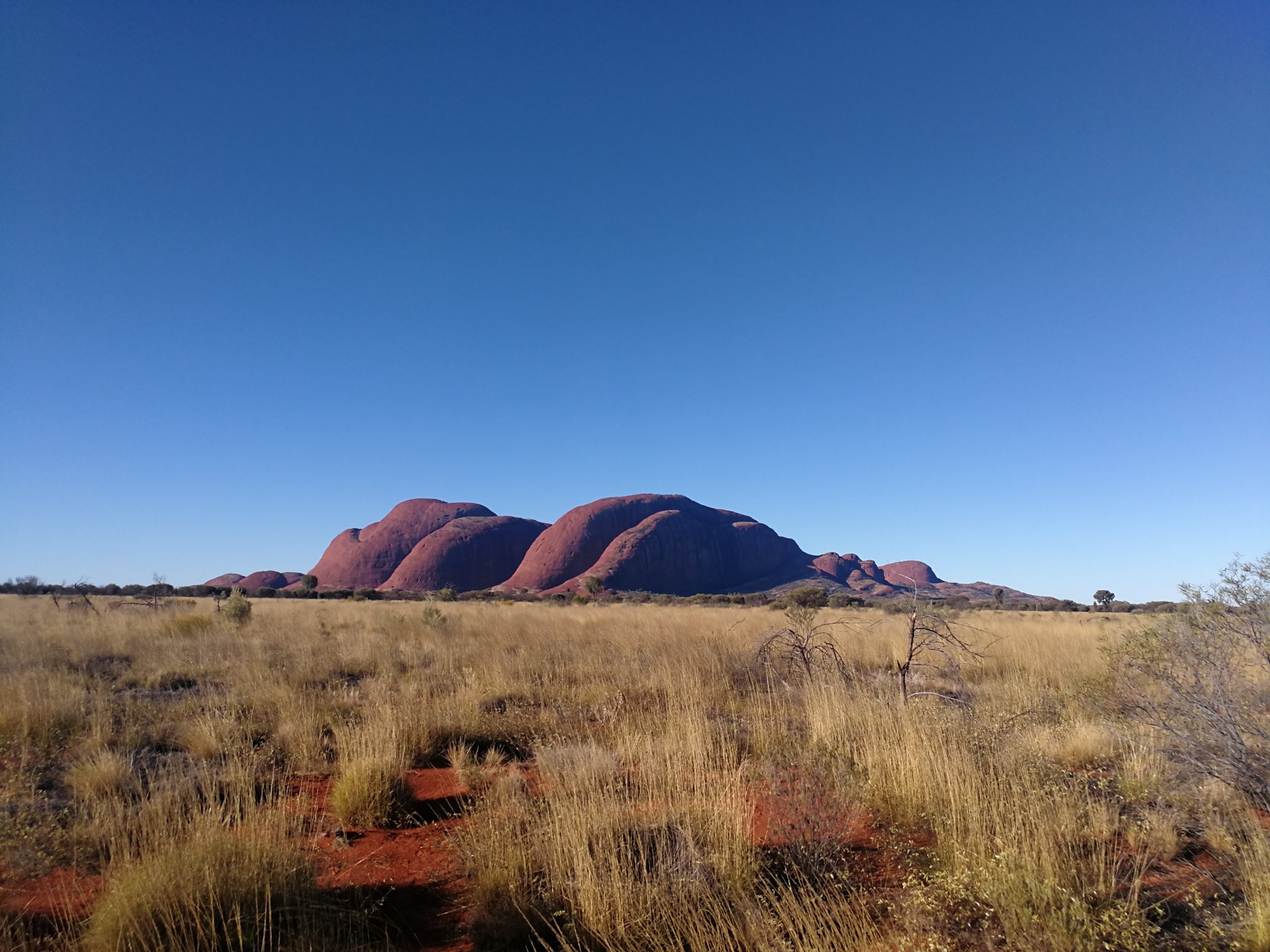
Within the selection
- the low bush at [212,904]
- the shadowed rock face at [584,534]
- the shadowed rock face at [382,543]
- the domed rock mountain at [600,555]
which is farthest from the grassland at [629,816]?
the shadowed rock face at [382,543]

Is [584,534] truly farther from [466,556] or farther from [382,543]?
[382,543]

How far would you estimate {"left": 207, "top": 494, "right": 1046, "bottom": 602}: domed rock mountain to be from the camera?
7975cm

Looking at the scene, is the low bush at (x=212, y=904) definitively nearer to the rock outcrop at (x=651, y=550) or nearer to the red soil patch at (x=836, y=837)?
the red soil patch at (x=836, y=837)

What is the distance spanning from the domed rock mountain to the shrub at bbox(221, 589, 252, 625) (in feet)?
168

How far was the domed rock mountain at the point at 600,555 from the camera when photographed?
79750 mm

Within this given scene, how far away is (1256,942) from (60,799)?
282 inches

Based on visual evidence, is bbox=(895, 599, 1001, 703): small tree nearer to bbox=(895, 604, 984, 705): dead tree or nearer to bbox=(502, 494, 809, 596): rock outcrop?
bbox=(895, 604, 984, 705): dead tree

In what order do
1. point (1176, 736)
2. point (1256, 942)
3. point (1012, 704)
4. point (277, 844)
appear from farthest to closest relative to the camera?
point (1012, 704) → point (1176, 736) → point (277, 844) → point (1256, 942)

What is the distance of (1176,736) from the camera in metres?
4.40

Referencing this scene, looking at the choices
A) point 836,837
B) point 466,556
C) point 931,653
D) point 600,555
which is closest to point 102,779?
point 836,837

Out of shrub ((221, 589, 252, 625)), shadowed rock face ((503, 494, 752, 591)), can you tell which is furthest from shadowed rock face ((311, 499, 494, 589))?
shrub ((221, 589, 252, 625))

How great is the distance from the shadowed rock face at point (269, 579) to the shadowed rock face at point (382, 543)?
28.6 ft

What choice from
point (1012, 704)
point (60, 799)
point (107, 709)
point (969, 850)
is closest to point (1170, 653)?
point (1012, 704)

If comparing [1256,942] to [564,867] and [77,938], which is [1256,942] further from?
[77,938]
